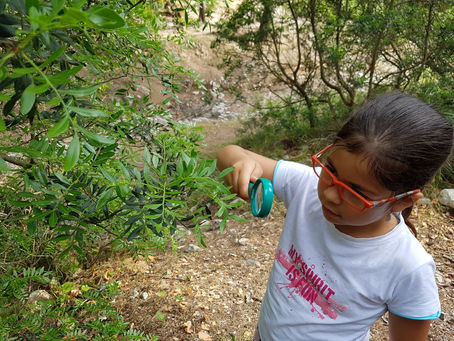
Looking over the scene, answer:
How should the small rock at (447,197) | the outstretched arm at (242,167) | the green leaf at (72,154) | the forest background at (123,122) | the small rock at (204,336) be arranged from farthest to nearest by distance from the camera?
the small rock at (447,197) < the small rock at (204,336) < the outstretched arm at (242,167) < the forest background at (123,122) < the green leaf at (72,154)

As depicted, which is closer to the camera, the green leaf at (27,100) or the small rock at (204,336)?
the green leaf at (27,100)

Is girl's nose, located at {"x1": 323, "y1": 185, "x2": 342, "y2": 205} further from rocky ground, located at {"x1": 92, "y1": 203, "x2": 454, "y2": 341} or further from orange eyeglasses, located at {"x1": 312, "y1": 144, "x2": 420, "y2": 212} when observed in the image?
rocky ground, located at {"x1": 92, "y1": 203, "x2": 454, "y2": 341}

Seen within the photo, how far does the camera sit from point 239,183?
4.25 feet

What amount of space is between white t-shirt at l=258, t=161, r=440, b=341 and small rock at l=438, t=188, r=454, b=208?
289 centimetres

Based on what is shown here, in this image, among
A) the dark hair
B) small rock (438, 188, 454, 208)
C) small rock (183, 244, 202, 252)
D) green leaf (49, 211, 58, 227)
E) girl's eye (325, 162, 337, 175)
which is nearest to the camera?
green leaf (49, 211, 58, 227)

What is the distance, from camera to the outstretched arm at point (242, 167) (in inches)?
51.0

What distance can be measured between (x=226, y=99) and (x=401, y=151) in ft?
32.7

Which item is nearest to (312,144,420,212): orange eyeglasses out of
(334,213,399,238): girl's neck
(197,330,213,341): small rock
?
(334,213,399,238): girl's neck

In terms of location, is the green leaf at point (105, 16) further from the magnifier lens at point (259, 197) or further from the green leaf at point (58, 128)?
the magnifier lens at point (259, 197)

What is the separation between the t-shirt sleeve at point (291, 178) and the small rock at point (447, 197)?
2.95 m

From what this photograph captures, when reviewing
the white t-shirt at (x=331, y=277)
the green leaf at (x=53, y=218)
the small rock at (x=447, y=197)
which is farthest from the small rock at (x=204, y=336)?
the small rock at (x=447, y=197)

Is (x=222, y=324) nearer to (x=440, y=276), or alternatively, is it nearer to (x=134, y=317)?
(x=134, y=317)

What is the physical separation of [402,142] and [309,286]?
66cm

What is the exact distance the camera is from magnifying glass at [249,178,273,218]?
1176 millimetres
